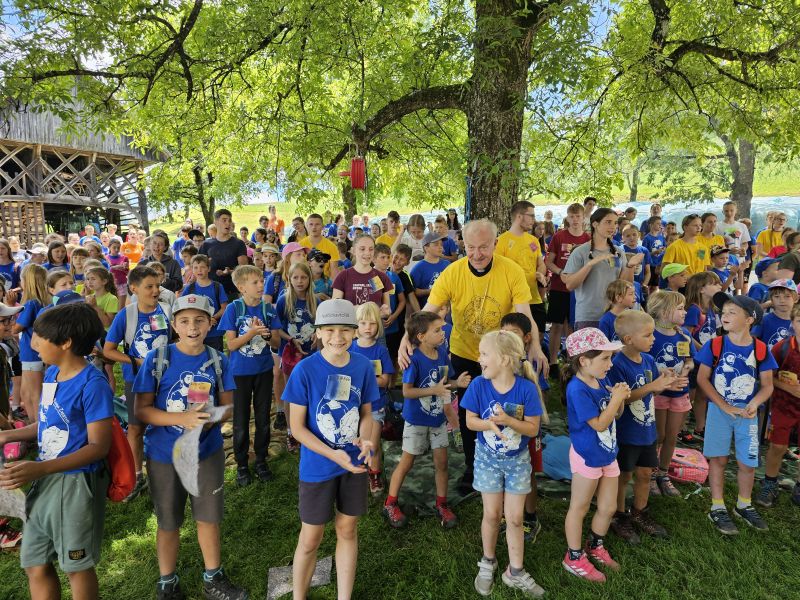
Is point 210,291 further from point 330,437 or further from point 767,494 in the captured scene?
point 767,494

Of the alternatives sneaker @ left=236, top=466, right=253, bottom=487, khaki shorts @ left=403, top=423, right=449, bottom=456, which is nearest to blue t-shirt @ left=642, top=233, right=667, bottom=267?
khaki shorts @ left=403, top=423, right=449, bottom=456

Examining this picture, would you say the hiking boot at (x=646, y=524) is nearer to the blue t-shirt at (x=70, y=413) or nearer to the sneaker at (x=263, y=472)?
the sneaker at (x=263, y=472)

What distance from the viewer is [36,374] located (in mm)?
5148

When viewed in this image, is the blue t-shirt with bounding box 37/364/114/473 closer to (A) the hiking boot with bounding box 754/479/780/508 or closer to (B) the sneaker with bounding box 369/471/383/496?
(B) the sneaker with bounding box 369/471/383/496

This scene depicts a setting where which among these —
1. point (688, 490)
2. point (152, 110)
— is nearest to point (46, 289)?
point (152, 110)

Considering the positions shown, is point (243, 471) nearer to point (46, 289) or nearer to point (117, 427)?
point (117, 427)

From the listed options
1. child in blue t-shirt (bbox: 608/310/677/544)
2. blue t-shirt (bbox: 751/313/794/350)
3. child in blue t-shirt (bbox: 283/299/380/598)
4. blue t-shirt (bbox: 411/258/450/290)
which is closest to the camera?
child in blue t-shirt (bbox: 283/299/380/598)

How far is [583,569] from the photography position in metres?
3.21

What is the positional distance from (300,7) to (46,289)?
4.66m

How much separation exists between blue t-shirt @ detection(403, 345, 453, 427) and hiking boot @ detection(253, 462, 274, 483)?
1.66 meters

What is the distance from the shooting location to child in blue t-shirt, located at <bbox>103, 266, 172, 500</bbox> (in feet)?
13.8

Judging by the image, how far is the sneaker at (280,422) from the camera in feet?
18.8

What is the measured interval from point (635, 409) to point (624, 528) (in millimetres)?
936

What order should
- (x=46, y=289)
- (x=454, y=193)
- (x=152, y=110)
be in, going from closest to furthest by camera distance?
1. (x=46, y=289)
2. (x=152, y=110)
3. (x=454, y=193)
